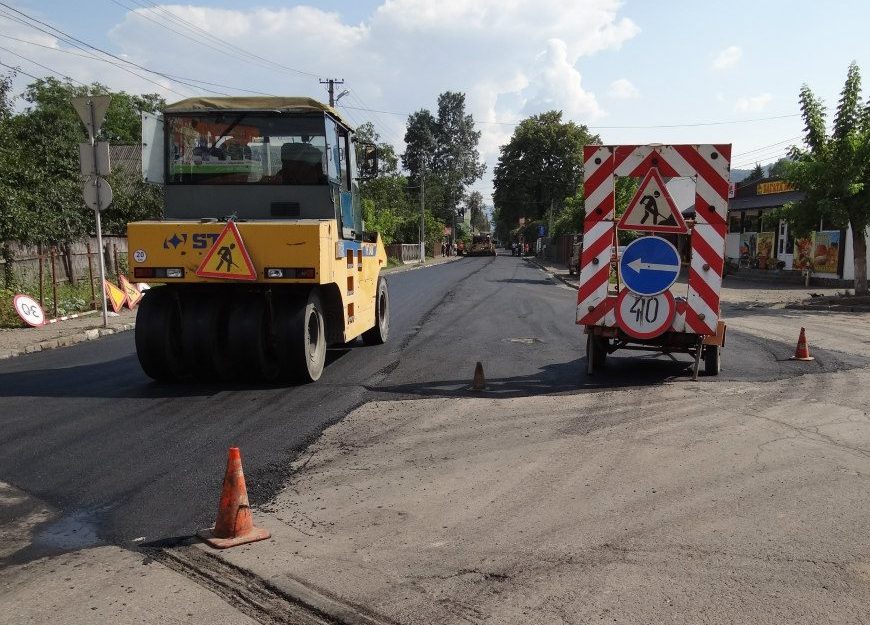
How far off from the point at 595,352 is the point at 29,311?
10554mm

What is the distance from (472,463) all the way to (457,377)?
11.3 feet

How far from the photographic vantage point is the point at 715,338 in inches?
348

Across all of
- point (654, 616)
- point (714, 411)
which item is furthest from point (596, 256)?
point (654, 616)

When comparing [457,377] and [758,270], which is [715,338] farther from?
[758,270]

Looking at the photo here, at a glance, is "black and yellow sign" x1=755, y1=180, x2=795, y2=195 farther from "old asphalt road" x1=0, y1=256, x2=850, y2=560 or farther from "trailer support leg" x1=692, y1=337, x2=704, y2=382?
"trailer support leg" x1=692, y1=337, x2=704, y2=382

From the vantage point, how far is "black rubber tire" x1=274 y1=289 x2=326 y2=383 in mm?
8203

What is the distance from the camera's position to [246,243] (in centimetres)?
799

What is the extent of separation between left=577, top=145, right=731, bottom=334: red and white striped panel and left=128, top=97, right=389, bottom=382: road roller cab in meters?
3.30

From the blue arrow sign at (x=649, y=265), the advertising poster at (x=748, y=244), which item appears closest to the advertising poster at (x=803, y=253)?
the advertising poster at (x=748, y=244)

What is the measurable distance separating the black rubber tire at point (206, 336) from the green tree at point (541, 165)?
2825 inches

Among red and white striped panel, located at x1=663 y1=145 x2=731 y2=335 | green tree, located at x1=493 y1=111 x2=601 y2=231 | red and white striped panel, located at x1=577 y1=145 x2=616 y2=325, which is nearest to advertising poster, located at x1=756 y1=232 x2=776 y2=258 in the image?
red and white striped panel, located at x1=663 y1=145 x2=731 y2=335

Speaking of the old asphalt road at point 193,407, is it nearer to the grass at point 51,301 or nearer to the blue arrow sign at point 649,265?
the blue arrow sign at point 649,265

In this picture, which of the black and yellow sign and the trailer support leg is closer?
the trailer support leg

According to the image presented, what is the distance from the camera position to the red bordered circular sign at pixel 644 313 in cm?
844
